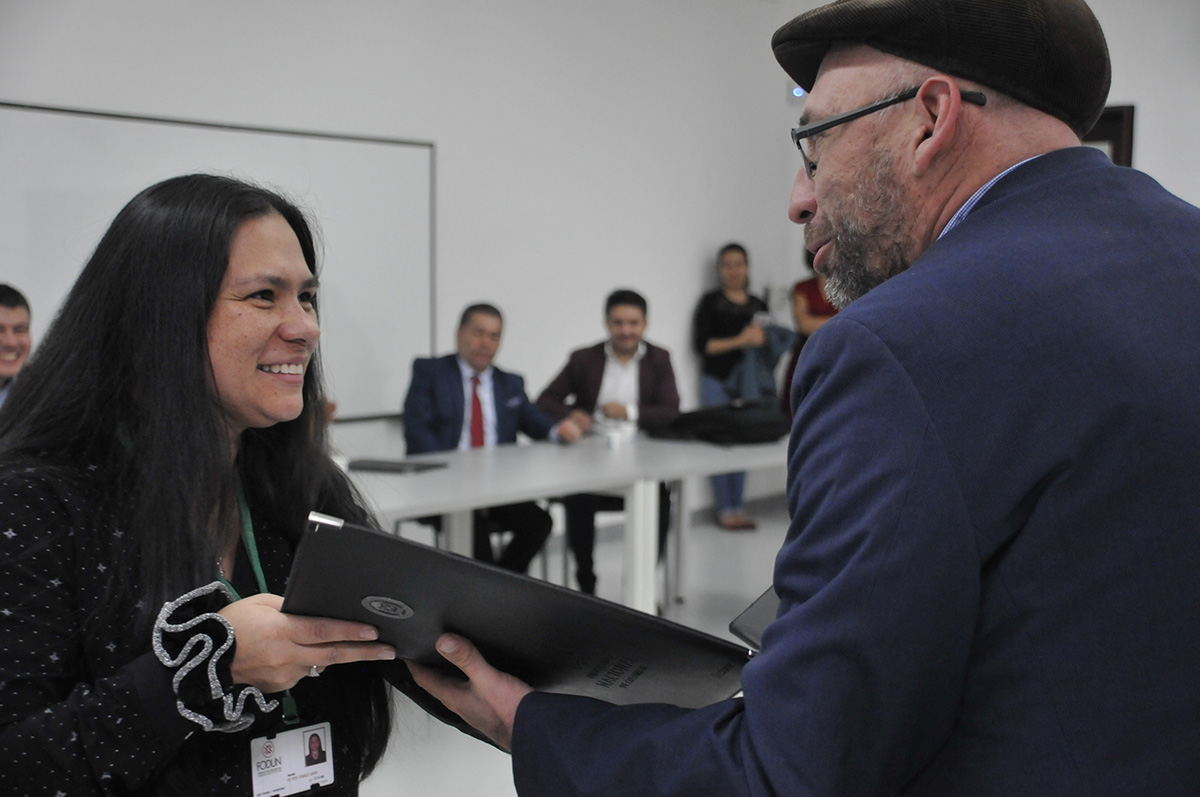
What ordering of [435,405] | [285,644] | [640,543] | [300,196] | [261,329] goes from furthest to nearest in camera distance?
[435,405], [640,543], [300,196], [261,329], [285,644]

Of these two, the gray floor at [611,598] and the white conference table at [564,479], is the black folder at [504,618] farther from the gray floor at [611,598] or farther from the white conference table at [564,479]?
the white conference table at [564,479]

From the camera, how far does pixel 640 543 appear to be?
4.14 metres

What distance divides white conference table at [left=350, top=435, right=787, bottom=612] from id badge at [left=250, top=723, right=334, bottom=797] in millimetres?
1916

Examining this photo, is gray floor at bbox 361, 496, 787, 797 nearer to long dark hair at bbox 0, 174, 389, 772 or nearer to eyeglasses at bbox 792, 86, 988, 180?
long dark hair at bbox 0, 174, 389, 772

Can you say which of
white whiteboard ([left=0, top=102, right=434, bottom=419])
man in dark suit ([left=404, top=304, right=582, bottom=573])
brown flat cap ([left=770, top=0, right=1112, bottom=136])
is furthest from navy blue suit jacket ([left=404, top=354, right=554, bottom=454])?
brown flat cap ([left=770, top=0, right=1112, bottom=136])

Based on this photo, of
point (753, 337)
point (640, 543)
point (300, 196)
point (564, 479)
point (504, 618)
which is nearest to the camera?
point (504, 618)

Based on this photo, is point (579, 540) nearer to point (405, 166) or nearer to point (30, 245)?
point (405, 166)

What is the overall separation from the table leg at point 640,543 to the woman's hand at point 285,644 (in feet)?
9.82

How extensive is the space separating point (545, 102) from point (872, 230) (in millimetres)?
5044

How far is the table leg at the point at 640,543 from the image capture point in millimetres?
4055

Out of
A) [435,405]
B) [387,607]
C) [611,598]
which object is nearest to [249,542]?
[387,607]

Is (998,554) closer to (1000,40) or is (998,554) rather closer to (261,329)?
(1000,40)

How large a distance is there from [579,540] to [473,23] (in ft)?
9.24

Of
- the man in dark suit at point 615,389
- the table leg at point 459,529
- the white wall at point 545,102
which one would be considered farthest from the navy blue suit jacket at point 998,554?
the white wall at point 545,102
